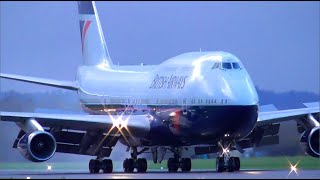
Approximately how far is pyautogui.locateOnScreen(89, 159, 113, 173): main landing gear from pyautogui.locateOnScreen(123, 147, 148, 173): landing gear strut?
2.80 feet

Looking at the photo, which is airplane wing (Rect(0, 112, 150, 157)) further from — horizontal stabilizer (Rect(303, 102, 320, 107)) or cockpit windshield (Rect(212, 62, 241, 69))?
horizontal stabilizer (Rect(303, 102, 320, 107))

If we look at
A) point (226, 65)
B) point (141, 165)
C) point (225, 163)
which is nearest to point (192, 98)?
point (226, 65)

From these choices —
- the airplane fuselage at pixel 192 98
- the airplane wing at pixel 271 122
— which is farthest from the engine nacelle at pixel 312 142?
the airplane fuselage at pixel 192 98

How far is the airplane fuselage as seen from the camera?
Answer: 52500 mm

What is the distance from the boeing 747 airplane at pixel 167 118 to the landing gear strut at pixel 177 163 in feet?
0.14

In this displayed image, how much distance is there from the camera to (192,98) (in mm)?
53906

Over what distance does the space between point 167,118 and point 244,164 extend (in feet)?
34.6

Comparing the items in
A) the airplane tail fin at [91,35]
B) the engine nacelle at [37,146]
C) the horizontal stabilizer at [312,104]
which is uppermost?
the airplane tail fin at [91,35]

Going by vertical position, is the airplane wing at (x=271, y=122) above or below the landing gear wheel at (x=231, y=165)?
above

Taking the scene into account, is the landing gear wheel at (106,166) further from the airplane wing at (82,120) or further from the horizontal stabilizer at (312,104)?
the horizontal stabilizer at (312,104)

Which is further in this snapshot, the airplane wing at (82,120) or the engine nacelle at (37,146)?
the airplane wing at (82,120)

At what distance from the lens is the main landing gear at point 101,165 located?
190ft

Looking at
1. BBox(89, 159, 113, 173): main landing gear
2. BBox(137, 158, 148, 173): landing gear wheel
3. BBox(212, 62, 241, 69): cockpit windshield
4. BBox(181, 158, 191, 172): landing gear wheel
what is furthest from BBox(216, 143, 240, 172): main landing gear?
BBox(89, 159, 113, 173): main landing gear

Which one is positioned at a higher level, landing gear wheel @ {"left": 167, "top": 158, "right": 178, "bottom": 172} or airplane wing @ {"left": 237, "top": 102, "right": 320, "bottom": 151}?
airplane wing @ {"left": 237, "top": 102, "right": 320, "bottom": 151}
